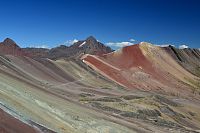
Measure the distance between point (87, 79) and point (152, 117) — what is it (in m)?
31.6

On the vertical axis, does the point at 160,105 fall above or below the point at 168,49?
below

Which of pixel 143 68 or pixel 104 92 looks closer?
pixel 104 92

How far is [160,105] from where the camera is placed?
71688 millimetres

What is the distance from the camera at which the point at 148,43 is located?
13812cm

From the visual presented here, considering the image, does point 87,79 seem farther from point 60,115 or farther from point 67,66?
point 60,115

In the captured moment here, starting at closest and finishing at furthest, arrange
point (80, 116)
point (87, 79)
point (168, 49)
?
point (80, 116) → point (87, 79) → point (168, 49)

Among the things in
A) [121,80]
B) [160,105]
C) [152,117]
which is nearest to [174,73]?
[121,80]

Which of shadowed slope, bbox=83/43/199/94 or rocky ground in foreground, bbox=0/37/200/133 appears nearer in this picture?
rocky ground in foreground, bbox=0/37/200/133

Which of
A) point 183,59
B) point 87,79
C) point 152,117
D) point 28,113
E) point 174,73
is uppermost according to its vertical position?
point 183,59

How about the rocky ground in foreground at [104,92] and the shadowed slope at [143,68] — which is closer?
the rocky ground in foreground at [104,92]

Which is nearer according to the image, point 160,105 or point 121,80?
point 160,105

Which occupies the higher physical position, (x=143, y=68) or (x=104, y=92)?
(x=143, y=68)

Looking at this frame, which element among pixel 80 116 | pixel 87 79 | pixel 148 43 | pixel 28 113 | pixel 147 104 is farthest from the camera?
pixel 148 43

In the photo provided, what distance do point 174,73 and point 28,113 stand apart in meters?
97.9
